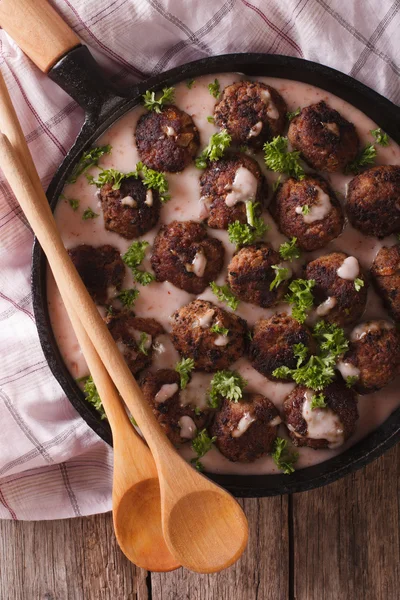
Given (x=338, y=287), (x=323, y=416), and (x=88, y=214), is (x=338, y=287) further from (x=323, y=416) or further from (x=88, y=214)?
(x=88, y=214)

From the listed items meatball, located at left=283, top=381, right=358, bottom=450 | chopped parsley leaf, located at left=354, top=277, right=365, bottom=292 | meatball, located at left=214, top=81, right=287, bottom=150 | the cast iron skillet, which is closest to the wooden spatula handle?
Result: the cast iron skillet

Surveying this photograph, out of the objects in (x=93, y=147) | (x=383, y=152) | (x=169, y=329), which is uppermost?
(x=93, y=147)

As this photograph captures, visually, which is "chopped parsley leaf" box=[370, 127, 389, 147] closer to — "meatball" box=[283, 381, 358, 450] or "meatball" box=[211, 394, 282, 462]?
"meatball" box=[283, 381, 358, 450]

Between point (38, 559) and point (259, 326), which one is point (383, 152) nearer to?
point (259, 326)

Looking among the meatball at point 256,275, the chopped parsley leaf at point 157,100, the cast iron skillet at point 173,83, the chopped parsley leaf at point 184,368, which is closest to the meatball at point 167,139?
the chopped parsley leaf at point 157,100

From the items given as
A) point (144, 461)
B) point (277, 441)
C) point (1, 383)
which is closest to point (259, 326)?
point (277, 441)

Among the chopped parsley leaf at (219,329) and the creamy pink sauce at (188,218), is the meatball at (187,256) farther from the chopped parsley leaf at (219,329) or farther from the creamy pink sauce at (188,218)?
the chopped parsley leaf at (219,329)

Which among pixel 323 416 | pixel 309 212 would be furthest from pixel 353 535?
pixel 309 212
